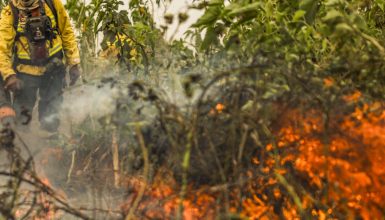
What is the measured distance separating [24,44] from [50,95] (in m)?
0.57

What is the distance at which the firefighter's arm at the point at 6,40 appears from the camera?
5.63 metres

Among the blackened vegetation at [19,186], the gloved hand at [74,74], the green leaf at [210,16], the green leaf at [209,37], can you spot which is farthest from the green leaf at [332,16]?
the gloved hand at [74,74]

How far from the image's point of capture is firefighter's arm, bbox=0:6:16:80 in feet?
18.5

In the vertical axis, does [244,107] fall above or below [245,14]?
below

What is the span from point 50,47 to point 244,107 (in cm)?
338

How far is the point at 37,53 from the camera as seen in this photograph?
577 cm

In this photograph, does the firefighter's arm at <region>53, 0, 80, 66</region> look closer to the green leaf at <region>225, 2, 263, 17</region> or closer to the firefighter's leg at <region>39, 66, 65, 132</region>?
the firefighter's leg at <region>39, 66, 65, 132</region>

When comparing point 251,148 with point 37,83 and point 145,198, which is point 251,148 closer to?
point 145,198

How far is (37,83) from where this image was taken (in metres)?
5.95

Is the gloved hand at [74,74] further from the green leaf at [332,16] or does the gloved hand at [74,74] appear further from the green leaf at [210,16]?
the green leaf at [332,16]

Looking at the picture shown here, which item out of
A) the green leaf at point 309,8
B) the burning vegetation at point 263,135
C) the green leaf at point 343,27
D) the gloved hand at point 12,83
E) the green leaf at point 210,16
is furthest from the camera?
the gloved hand at point 12,83

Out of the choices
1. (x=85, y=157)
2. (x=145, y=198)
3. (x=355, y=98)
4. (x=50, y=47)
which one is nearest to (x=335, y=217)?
(x=355, y=98)

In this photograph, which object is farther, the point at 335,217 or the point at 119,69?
the point at 119,69

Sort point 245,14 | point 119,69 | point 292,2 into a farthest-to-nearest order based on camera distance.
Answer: point 119,69 → point 292,2 → point 245,14
